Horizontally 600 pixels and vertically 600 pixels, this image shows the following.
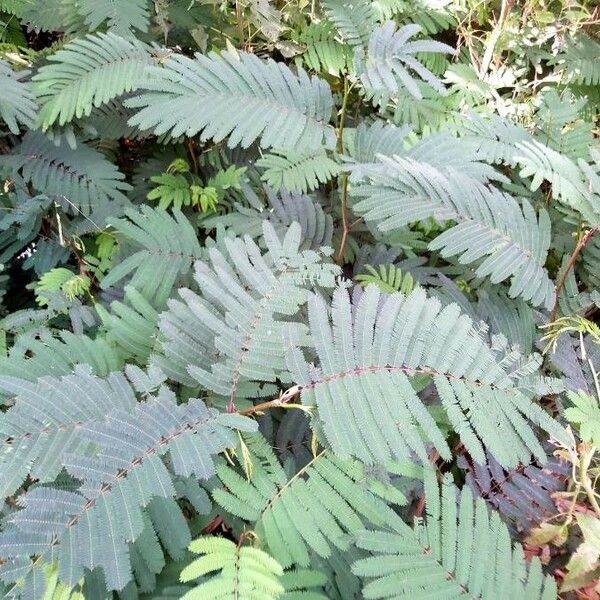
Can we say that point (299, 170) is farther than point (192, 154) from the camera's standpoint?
No

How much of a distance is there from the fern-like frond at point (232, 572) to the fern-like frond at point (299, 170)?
1153 millimetres

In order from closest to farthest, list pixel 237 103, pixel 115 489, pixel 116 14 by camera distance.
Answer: pixel 115 489 < pixel 237 103 < pixel 116 14

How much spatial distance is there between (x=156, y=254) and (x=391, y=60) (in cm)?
87

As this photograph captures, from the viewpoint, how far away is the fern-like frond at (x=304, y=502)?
1.00 metres

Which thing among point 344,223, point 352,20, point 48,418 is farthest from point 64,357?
point 352,20

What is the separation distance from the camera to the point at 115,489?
2.82ft

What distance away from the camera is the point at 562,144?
1.84 metres

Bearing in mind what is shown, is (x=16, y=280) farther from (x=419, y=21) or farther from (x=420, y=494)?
(x=419, y=21)

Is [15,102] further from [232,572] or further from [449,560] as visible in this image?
[449,560]

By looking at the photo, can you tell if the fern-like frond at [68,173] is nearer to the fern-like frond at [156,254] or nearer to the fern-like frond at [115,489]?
the fern-like frond at [156,254]

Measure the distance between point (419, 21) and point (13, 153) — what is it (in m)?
1.77

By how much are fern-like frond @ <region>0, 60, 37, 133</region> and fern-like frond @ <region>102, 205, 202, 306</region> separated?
1.83ft

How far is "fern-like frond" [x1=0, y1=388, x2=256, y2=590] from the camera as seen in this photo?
0.81m

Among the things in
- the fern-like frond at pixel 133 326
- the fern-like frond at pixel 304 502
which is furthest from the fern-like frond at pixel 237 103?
the fern-like frond at pixel 304 502
